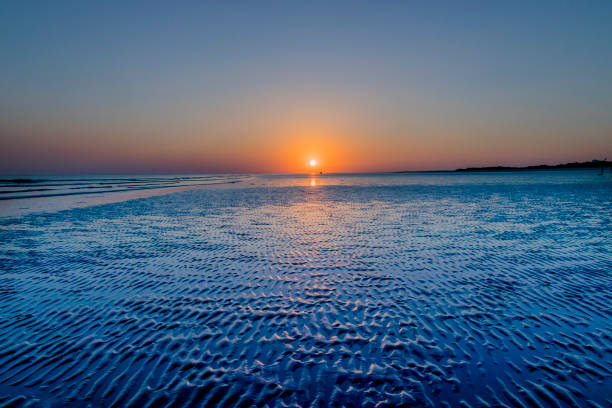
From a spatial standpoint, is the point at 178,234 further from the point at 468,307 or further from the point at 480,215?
Result: the point at 480,215

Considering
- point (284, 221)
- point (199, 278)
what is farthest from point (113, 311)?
point (284, 221)

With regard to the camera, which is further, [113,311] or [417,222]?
[417,222]

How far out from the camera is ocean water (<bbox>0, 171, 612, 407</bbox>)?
455 centimetres

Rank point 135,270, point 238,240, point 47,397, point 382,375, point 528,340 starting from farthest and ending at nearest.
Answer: point 238,240 → point 135,270 → point 528,340 → point 382,375 → point 47,397

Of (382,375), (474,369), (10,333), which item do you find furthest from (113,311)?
(474,369)

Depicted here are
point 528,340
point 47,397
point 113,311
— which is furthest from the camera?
point 113,311

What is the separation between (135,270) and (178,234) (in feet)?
20.2

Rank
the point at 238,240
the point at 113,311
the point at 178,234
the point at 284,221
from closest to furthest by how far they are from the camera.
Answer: the point at 113,311 < the point at 238,240 < the point at 178,234 < the point at 284,221

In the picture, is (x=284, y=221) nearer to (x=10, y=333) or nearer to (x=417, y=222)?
(x=417, y=222)

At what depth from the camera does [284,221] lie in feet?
68.2

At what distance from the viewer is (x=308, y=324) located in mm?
6578

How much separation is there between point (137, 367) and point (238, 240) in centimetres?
967

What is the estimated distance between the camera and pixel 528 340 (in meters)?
5.79

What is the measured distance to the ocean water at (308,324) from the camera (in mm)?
4551
